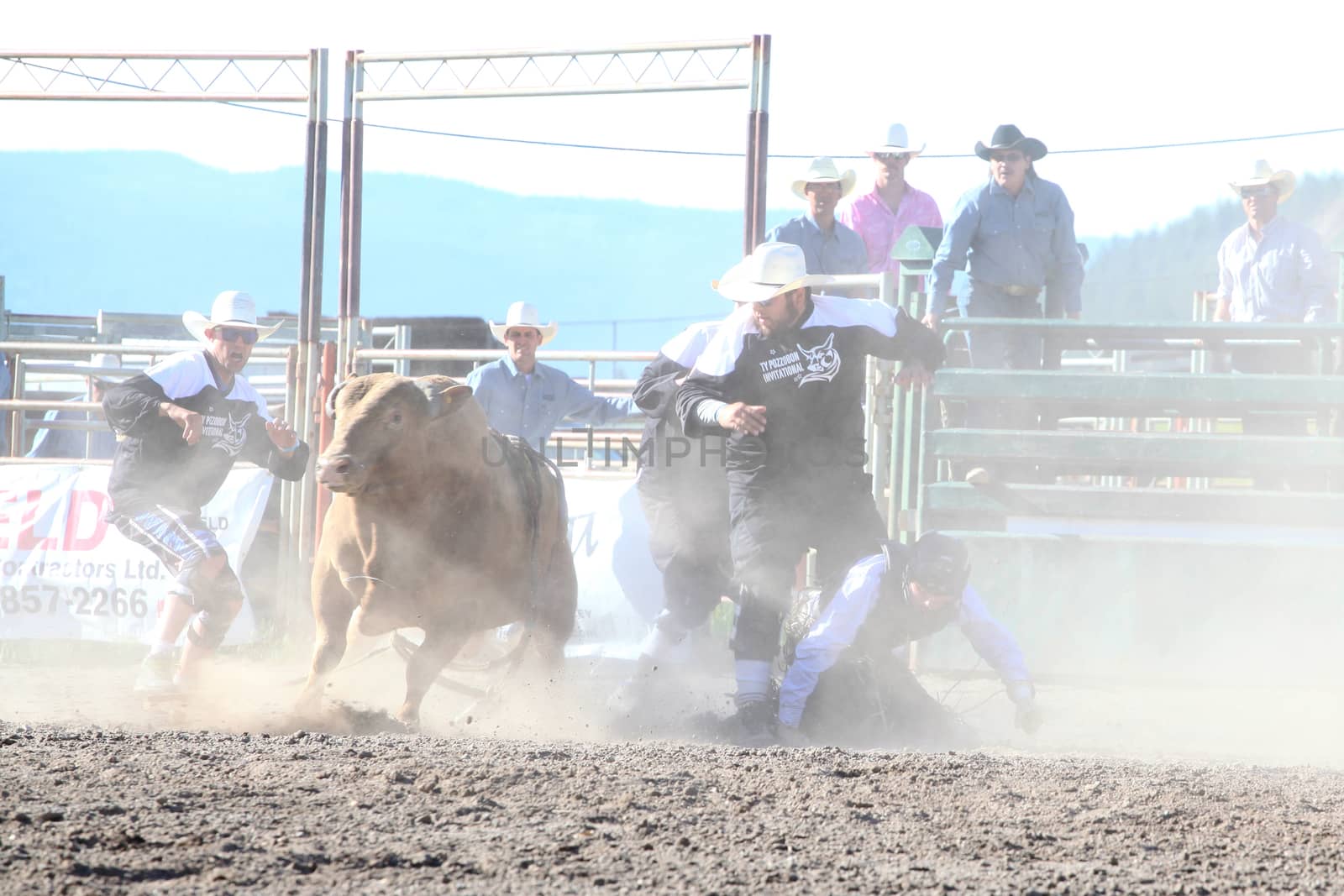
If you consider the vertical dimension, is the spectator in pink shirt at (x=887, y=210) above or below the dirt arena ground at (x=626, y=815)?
above

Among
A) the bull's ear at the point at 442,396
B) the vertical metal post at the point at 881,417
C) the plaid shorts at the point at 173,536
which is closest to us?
the bull's ear at the point at 442,396

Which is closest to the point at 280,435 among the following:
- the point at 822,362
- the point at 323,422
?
the point at 323,422

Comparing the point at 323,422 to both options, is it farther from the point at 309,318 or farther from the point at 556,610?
the point at 556,610

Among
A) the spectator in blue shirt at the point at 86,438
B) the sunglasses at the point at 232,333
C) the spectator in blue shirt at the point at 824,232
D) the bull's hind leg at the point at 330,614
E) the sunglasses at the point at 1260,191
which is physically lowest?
the bull's hind leg at the point at 330,614

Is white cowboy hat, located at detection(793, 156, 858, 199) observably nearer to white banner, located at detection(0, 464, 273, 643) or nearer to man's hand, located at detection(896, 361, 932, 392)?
man's hand, located at detection(896, 361, 932, 392)

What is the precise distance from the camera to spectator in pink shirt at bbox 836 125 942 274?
26.5 ft

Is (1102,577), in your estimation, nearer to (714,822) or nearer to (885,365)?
(885,365)

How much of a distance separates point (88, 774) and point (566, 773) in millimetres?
1277

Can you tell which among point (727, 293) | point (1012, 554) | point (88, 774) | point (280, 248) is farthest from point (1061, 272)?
point (280, 248)

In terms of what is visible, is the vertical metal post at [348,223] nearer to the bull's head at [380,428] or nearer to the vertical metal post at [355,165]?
the vertical metal post at [355,165]

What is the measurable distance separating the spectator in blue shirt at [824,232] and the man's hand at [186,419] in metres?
3.22

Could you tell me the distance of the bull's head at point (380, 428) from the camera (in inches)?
196

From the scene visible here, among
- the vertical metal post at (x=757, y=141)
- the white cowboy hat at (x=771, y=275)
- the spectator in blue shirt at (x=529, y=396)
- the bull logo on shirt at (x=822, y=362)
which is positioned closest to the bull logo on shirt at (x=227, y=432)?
the spectator in blue shirt at (x=529, y=396)

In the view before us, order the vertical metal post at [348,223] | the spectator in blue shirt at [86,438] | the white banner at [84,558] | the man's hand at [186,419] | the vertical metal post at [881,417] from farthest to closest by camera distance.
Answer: the spectator in blue shirt at [86,438], the vertical metal post at [348,223], the white banner at [84,558], the vertical metal post at [881,417], the man's hand at [186,419]
